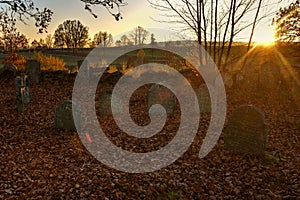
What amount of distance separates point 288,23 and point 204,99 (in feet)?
20.5

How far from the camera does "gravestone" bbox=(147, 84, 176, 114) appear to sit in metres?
8.86

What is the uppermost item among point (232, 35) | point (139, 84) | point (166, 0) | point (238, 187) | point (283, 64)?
point (166, 0)

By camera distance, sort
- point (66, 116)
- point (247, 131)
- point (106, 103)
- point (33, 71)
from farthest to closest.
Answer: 1. point (33, 71)
2. point (106, 103)
3. point (66, 116)
4. point (247, 131)

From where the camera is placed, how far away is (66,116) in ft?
24.0

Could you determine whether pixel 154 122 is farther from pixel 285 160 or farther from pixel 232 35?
pixel 232 35

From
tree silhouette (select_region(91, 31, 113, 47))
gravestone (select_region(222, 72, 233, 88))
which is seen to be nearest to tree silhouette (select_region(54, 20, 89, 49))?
tree silhouette (select_region(91, 31, 113, 47))

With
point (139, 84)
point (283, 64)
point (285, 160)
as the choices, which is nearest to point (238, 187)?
point (285, 160)

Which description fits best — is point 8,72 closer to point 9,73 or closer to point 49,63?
point 9,73

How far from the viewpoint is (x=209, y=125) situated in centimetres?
792

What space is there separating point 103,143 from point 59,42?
3574cm

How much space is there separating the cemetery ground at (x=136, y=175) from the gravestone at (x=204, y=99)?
0.82ft

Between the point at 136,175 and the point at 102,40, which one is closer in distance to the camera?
the point at 136,175

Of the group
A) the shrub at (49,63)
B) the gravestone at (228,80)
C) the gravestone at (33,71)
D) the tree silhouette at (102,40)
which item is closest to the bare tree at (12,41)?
the shrub at (49,63)

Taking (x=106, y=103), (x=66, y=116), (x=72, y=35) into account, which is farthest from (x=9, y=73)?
(x=72, y=35)
